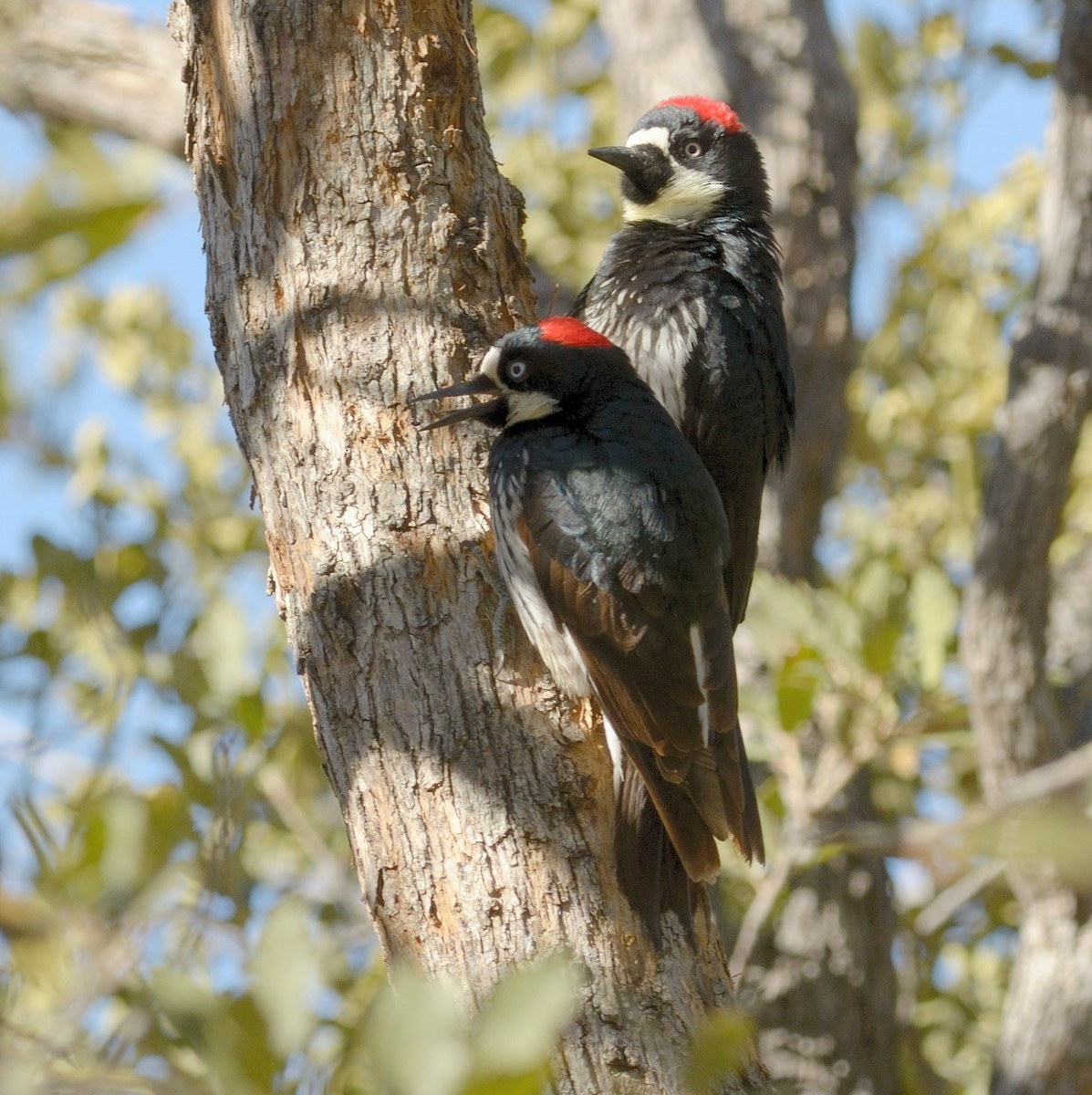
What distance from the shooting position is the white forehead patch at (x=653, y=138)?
376 centimetres

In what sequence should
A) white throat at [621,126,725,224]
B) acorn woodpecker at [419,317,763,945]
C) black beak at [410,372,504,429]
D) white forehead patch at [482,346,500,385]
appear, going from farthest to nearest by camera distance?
white throat at [621,126,725,224], white forehead patch at [482,346,500,385], black beak at [410,372,504,429], acorn woodpecker at [419,317,763,945]

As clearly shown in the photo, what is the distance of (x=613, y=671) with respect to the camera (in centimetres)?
262

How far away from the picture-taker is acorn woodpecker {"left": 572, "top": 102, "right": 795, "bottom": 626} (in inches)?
128

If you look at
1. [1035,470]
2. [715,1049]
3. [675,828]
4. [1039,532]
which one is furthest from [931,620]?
[715,1049]

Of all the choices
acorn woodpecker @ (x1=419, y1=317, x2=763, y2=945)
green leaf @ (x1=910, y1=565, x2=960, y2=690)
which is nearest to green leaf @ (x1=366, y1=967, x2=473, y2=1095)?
acorn woodpecker @ (x1=419, y1=317, x2=763, y2=945)

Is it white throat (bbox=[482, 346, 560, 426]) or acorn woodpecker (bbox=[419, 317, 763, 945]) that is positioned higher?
white throat (bbox=[482, 346, 560, 426])

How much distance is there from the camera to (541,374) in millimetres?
2900

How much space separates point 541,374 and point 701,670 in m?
0.71

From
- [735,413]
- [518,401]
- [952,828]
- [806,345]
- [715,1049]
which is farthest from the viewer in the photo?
[806,345]

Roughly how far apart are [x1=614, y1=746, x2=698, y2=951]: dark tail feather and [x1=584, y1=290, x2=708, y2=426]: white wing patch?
1092 mm

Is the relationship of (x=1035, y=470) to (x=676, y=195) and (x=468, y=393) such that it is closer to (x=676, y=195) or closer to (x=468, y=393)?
(x=676, y=195)

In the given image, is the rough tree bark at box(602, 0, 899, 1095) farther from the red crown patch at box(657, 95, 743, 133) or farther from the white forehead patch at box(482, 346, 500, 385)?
the white forehead patch at box(482, 346, 500, 385)

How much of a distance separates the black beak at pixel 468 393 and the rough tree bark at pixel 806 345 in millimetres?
1983

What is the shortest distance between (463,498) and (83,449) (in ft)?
7.82
